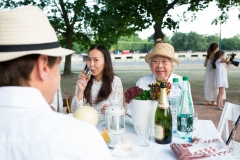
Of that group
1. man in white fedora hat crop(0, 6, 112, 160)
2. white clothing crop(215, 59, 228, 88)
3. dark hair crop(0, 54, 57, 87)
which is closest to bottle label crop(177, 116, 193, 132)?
man in white fedora hat crop(0, 6, 112, 160)

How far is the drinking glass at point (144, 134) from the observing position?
1804 millimetres

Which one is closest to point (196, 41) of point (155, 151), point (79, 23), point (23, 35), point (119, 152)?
point (79, 23)

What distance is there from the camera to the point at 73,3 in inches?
671

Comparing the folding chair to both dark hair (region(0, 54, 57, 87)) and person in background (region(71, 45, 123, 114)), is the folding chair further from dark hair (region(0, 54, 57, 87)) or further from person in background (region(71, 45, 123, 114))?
dark hair (region(0, 54, 57, 87))

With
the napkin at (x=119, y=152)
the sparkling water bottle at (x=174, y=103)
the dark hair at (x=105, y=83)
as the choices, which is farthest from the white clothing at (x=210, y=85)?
the napkin at (x=119, y=152)

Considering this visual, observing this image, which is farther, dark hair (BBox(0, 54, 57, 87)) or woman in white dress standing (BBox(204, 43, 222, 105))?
woman in white dress standing (BBox(204, 43, 222, 105))

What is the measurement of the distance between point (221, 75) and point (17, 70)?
7026mm

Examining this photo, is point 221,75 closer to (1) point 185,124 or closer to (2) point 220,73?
(2) point 220,73

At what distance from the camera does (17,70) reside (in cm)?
88

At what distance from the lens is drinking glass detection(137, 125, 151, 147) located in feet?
5.92

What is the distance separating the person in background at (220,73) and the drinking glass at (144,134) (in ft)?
18.6

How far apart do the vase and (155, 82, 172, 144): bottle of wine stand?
0.05m

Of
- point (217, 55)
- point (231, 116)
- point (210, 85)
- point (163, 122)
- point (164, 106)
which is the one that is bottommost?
point (210, 85)

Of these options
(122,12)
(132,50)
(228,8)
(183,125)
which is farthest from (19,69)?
(132,50)
